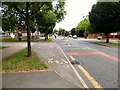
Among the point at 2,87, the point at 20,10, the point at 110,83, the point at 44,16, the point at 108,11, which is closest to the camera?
the point at 2,87

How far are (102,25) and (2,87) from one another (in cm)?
3803

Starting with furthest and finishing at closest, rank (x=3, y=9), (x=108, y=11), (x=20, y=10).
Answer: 1. (x=108, y=11)
2. (x=3, y=9)
3. (x=20, y=10)

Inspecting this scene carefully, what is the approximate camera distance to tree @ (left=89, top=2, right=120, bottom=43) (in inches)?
1651

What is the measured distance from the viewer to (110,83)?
9422mm

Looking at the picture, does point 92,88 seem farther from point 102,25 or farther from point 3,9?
point 102,25

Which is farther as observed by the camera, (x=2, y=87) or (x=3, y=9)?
(x=3, y=9)

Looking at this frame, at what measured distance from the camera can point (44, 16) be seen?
21297 mm

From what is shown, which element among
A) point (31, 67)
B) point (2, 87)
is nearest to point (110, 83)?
point (2, 87)

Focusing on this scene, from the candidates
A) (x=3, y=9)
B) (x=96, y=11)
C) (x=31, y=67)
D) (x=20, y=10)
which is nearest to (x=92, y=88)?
(x=31, y=67)

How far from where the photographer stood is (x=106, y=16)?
43.1m

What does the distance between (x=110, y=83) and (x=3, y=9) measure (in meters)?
12.0

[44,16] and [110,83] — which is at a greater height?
[44,16]

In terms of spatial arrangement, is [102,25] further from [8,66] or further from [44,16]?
[8,66]

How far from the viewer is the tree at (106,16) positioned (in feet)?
138
